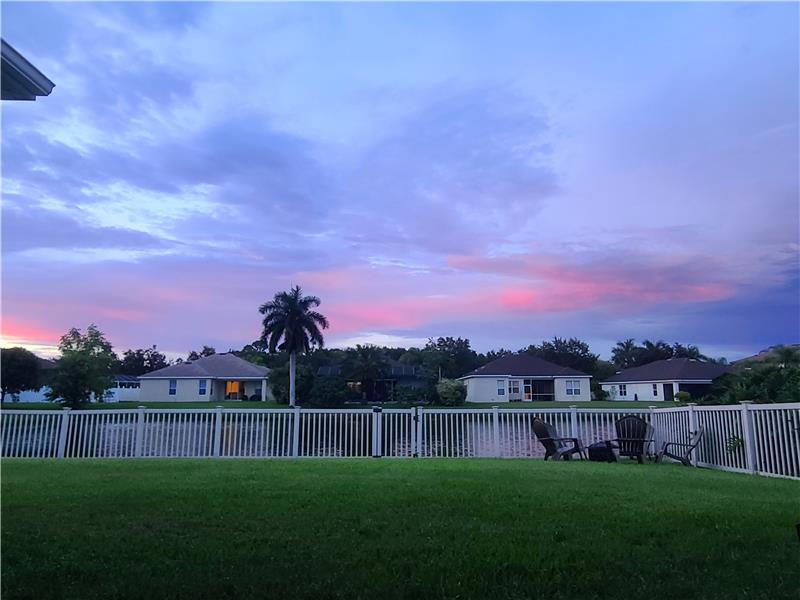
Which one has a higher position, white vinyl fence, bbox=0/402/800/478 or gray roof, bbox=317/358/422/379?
gray roof, bbox=317/358/422/379

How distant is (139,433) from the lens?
11539 millimetres

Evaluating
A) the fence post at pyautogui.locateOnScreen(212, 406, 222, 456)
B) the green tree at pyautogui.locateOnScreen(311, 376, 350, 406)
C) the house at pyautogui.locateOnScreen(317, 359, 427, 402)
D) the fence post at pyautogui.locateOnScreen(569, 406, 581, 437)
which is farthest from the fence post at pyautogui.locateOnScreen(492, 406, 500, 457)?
the house at pyautogui.locateOnScreen(317, 359, 427, 402)

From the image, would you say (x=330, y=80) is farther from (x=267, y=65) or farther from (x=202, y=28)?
(x=202, y=28)

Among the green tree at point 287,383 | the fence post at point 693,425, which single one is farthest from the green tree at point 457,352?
the fence post at point 693,425

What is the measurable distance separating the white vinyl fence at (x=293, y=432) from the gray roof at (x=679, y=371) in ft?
112

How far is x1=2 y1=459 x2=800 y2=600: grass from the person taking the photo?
3.21m

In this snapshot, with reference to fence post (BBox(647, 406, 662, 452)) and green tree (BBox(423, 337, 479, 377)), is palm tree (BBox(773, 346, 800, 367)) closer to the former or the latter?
fence post (BBox(647, 406, 662, 452))

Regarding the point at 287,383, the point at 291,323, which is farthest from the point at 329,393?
the point at 291,323

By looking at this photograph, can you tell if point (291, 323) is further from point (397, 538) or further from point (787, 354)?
point (397, 538)

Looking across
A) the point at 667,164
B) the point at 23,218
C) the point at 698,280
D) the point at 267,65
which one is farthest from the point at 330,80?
the point at 698,280

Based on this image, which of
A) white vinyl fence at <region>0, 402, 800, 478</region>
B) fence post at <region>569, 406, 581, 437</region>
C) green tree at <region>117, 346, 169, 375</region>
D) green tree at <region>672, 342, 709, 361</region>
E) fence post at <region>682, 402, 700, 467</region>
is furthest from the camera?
green tree at <region>117, 346, 169, 375</region>

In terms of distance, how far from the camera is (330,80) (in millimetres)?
11453

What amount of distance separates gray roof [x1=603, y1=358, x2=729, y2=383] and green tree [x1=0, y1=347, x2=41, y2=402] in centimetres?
4358

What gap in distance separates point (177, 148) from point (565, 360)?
55405 millimetres
